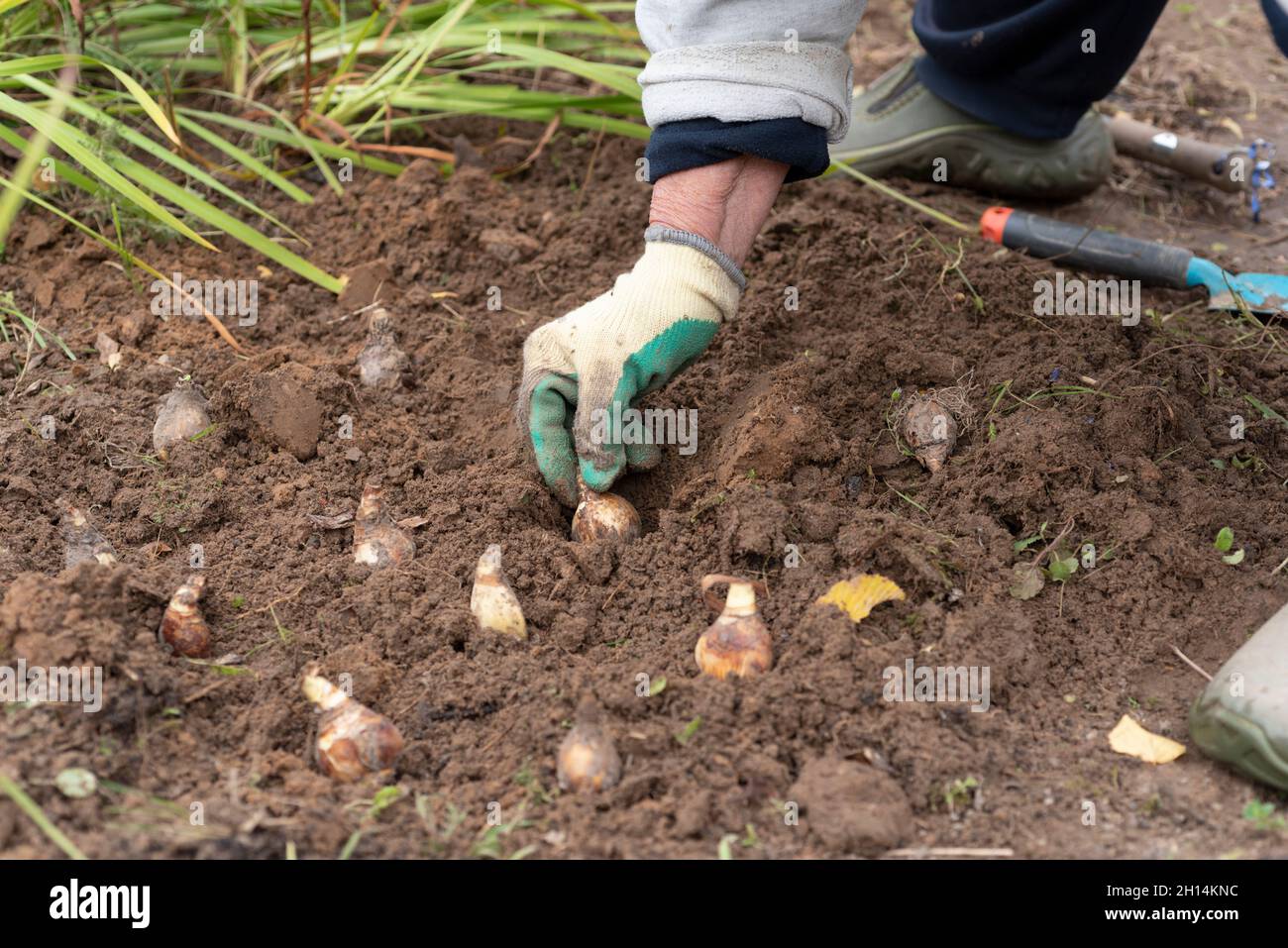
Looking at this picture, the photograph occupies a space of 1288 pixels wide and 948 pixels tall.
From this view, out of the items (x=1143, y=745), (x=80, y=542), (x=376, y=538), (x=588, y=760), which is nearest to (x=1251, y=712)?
(x=1143, y=745)

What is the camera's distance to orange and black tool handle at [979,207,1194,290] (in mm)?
2695

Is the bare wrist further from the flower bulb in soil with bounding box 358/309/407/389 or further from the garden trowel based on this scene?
the garden trowel

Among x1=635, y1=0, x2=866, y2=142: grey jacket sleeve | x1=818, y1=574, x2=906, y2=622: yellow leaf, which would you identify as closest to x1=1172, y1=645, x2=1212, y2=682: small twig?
x1=818, y1=574, x2=906, y2=622: yellow leaf

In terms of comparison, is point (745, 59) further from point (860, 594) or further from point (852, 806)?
point (852, 806)

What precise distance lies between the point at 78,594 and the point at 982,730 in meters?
1.29

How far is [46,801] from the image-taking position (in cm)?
140

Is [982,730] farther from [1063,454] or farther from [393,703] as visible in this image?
[393,703]

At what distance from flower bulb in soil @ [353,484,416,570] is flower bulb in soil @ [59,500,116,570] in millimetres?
392

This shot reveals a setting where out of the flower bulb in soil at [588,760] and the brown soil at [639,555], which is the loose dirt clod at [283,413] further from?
the flower bulb in soil at [588,760]

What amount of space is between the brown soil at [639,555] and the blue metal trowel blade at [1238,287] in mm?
88

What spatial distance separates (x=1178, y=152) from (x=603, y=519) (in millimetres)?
2221

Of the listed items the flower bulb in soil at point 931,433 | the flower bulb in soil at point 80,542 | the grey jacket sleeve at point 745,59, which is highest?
the grey jacket sleeve at point 745,59

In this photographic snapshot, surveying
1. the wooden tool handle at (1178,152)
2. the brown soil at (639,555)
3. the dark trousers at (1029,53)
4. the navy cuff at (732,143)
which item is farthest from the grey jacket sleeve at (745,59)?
the wooden tool handle at (1178,152)

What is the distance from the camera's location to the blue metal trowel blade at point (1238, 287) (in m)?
2.55
